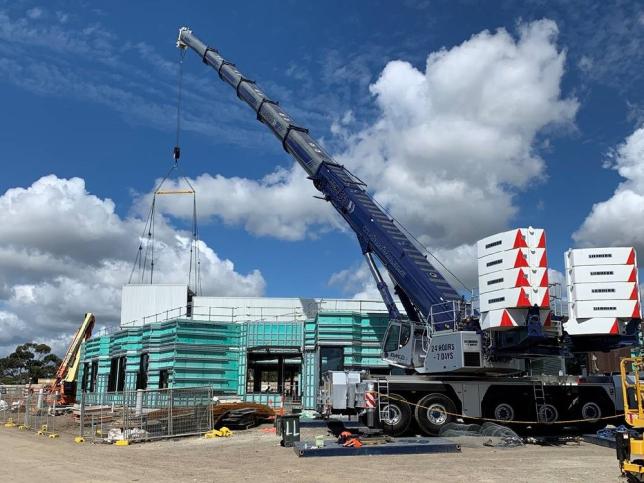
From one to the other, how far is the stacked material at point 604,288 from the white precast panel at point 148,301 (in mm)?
27566

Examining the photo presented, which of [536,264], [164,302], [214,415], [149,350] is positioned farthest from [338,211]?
[164,302]

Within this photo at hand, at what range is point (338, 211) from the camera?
25719 millimetres

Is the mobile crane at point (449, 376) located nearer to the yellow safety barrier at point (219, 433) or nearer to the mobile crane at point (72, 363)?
the yellow safety barrier at point (219, 433)

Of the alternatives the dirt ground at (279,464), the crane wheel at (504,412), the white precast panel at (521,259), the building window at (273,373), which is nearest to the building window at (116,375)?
the building window at (273,373)

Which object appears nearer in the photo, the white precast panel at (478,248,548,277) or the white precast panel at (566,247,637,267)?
the white precast panel at (478,248,548,277)

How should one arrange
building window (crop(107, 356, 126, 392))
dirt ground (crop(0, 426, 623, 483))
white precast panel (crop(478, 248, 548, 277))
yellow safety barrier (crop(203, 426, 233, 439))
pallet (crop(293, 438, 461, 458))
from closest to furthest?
dirt ground (crop(0, 426, 623, 483)), pallet (crop(293, 438, 461, 458)), white precast panel (crop(478, 248, 548, 277)), yellow safety barrier (crop(203, 426, 233, 439)), building window (crop(107, 356, 126, 392))

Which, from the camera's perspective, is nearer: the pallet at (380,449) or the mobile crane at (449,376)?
the pallet at (380,449)

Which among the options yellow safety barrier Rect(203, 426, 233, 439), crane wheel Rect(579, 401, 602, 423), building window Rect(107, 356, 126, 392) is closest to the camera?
crane wheel Rect(579, 401, 602, 423)

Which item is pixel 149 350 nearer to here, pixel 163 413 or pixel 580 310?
pixel 163 413

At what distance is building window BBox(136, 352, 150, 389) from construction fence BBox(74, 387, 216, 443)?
12762mm

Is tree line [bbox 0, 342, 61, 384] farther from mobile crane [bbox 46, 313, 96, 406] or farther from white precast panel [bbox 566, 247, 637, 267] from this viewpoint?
white precast panel [bbox 566, 247, 637, 267]

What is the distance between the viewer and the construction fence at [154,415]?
19.4 m

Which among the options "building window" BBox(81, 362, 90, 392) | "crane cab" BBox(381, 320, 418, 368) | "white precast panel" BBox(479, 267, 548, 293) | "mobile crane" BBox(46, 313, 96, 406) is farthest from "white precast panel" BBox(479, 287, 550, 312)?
"mobile crane" BBox(46, 313, 96, 406)

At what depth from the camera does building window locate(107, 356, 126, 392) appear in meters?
37.4
